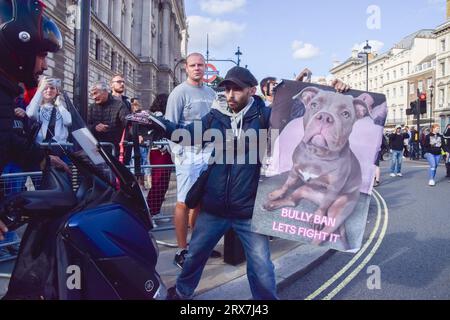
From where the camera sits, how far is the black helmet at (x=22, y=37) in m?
2.05

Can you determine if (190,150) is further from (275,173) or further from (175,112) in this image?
(275,173)

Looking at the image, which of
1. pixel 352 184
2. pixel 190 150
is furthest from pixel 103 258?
pixel 190 150

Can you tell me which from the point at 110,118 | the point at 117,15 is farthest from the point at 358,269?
the point at 117,15

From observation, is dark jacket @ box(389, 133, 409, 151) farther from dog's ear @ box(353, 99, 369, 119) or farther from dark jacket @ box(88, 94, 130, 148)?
dog's ear @ box(353, 99, 369, 119)

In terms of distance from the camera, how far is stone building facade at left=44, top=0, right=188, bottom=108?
2133 centimetres

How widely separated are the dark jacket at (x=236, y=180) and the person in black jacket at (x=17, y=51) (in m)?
1.28

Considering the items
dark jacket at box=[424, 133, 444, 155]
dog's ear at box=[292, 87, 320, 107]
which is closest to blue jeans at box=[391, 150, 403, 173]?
dark jacket at box=[424, 133, 444, 155]

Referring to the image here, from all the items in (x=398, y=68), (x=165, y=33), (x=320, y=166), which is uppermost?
(x=165, y=33)

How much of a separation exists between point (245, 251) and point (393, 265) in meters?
2.19

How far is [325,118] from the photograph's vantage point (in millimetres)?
2654

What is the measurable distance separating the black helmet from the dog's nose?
69.9 inches

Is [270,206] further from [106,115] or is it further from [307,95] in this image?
[106,115]

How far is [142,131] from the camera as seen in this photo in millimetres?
2760

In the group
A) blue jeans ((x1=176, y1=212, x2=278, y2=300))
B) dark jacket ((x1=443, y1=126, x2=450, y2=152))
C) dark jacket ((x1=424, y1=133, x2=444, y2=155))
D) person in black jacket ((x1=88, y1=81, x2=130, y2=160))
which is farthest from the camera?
dark jacket ((x1=443, y1=126, x2=450, y2=152))
